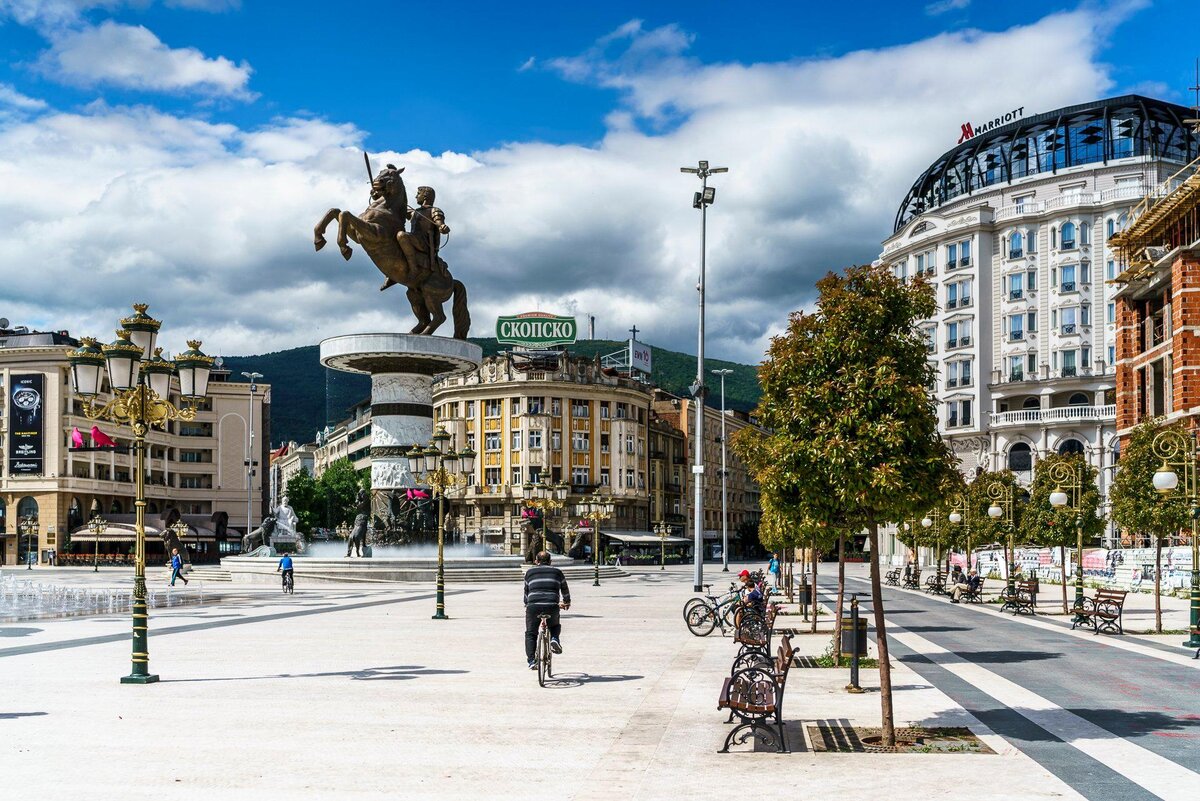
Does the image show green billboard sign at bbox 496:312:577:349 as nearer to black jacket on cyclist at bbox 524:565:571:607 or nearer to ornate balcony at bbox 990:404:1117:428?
ornate balcony at bbox 990:404:1117:428

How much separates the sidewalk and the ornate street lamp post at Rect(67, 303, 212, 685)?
85.8 inches

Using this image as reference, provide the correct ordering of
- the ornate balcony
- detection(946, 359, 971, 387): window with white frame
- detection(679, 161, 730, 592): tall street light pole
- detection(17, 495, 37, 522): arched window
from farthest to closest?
detection(17, 495, 37, 522): arched window → detection(946, 359, 971, 387): window with white frame → the ornate balcony → detection(679, 161, 730, 592): tall street light pole

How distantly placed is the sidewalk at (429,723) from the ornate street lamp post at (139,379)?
2.18 m

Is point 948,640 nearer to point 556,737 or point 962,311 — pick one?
point 556,737

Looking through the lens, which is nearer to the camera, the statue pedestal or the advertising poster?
the statue pedestal

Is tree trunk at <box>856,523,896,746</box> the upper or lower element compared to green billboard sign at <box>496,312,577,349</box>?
Result: lower

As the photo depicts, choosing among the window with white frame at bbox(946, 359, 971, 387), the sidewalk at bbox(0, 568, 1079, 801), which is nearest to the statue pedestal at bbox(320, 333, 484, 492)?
the sidewalk at bbox(0, 568, 1079, 801)

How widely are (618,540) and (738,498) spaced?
41.6m

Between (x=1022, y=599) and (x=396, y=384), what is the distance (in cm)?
3002

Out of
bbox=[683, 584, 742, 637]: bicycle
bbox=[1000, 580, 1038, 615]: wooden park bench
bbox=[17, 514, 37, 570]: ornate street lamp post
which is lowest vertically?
bbox=[17, 514, 37, 570]: ornate street lamp post

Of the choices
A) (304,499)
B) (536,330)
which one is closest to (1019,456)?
(536,330)

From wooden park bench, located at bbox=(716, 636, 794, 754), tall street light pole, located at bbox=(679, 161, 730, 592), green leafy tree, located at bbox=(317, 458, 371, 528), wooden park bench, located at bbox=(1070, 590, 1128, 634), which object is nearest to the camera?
wooden park bench, located at bbox=(716, 636, 794, 754)

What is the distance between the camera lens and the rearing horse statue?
173 feet

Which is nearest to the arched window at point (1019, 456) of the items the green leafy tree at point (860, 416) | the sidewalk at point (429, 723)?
the sidewalk at point (429, 723)
